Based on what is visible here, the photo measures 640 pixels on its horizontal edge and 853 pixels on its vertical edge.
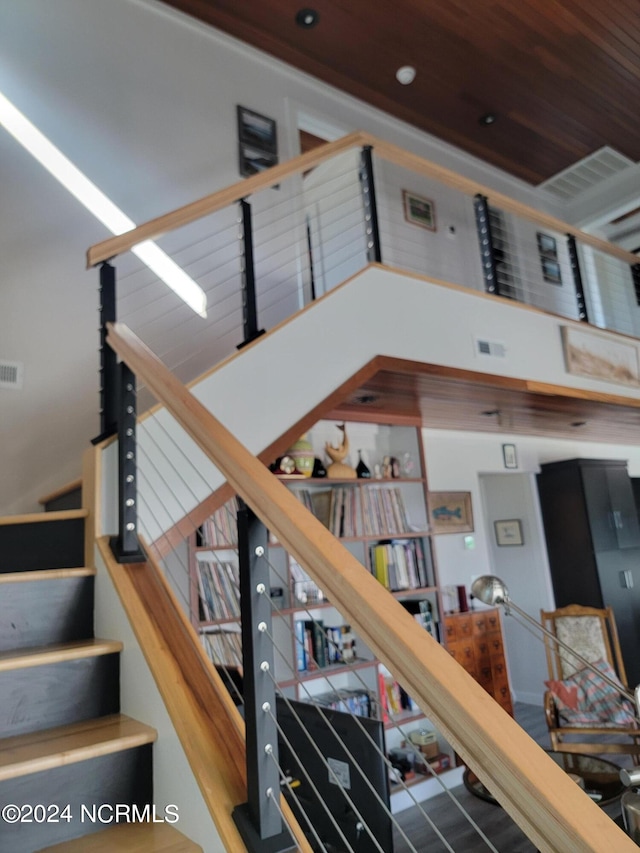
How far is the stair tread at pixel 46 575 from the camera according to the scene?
62.9 inches

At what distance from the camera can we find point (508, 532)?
586cm

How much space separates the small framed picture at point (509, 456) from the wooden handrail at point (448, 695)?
191 inches

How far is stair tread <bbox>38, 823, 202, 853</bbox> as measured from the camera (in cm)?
114

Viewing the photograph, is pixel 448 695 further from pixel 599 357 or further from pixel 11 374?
pixel 599 357

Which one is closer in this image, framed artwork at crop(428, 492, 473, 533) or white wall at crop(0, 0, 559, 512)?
white wall at crop(0, 0, 559, 512)

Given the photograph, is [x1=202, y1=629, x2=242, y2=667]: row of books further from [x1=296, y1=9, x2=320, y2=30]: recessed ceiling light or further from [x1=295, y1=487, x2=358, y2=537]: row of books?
[x1=296, y1=9, x2=320, y2=30]: recessed ceiling light

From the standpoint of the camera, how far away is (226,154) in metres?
4.09

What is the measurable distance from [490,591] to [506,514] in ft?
14.7

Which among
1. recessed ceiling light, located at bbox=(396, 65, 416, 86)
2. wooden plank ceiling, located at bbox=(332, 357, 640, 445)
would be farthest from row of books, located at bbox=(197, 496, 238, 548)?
recessed ceiling light, located at bbox=(396, 65, 416, 86)

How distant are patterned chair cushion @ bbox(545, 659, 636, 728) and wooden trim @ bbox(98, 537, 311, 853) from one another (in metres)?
3.45

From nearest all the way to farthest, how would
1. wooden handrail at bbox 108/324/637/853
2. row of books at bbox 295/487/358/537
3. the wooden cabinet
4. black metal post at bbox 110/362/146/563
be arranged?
wooden handrail at bbox 108/324/637/853 → black metal post at bbox 110/362/146/563 → row of books at bbox 295/487/358/537 → the wooden cabinet

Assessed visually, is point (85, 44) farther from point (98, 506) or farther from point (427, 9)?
point (98, 506)

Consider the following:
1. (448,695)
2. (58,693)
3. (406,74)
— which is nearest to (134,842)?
(58,693)

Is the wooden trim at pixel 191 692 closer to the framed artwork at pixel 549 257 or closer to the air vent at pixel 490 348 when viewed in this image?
the air vent at pixel 490 348
